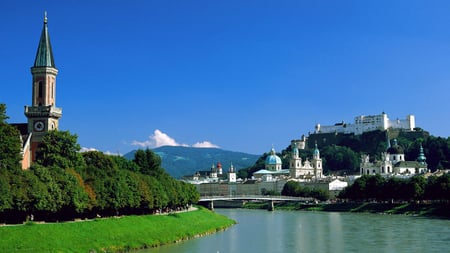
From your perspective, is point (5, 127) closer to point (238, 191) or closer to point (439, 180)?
point (439, 180)

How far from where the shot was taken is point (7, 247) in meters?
32.5

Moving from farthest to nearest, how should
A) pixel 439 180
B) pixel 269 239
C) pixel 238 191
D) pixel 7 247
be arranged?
pixel 238 191 → pixel 439 180 → pixel 269 239 → pixel 7 247

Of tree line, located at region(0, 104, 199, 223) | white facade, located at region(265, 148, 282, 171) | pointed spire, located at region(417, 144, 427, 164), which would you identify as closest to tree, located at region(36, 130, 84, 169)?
tree line, located at region(0, 104, 199, 223)

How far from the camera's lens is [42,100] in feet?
174

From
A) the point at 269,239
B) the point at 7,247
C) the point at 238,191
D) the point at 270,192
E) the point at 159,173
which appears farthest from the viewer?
the point at 238,191

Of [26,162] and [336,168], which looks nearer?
[26,162]

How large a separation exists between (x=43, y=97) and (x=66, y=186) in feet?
45.1

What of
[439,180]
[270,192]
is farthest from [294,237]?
[270,192]

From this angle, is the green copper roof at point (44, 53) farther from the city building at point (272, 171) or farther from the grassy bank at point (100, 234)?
the city building at point (272, 171)

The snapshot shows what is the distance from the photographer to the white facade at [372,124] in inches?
6909

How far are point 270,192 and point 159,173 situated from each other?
81028 millimetres

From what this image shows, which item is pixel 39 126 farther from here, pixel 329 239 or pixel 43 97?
pixel 329 239

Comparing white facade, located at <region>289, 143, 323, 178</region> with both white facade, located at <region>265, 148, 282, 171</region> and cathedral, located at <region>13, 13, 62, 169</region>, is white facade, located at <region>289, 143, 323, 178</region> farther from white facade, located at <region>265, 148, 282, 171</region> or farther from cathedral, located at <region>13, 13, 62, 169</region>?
cathedral, located at <region>13, 13, 62, 169</region>

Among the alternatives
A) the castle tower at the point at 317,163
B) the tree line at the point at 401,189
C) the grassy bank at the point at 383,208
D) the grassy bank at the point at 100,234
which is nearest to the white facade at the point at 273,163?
the castle tower at the point at 317,163
